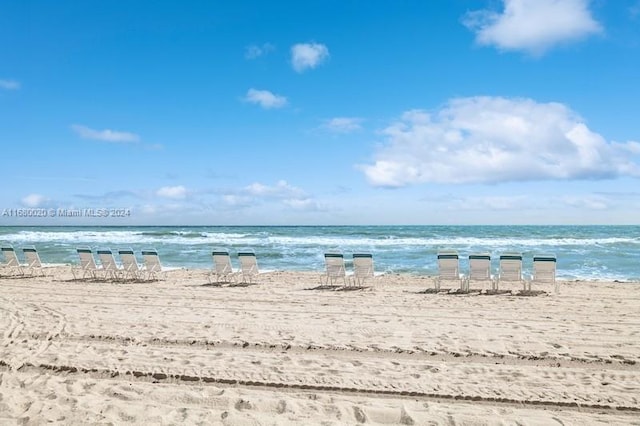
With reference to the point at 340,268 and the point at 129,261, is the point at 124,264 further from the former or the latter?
the point at 340,268

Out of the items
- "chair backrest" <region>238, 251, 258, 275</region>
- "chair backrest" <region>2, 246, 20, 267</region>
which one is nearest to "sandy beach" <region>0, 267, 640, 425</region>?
"chair backrest" <region>238, 251, 258, 275</region>

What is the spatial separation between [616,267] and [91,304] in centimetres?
1764

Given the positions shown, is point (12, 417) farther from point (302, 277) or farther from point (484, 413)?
point (302, 277)

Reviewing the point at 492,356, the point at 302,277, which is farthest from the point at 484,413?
the point at 302,277

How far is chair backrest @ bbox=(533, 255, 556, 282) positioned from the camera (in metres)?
10.8

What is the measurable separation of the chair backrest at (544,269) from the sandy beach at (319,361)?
1.15 metres

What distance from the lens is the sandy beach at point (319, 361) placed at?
4113mm

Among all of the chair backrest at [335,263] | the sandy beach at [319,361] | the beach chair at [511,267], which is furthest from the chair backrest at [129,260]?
the beach chair at [511,267]

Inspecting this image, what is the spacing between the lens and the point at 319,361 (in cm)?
543

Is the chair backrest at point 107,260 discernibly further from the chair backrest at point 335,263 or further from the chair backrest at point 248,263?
the chair backrest at point 335,263

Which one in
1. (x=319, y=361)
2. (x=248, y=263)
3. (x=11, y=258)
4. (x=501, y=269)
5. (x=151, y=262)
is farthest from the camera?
(x=11, y=258)

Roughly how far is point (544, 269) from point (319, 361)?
→ 23.6 feet

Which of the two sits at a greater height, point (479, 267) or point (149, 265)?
point (479, 267)

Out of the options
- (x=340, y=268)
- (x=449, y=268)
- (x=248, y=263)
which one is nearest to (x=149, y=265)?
(x=248, y=263)
